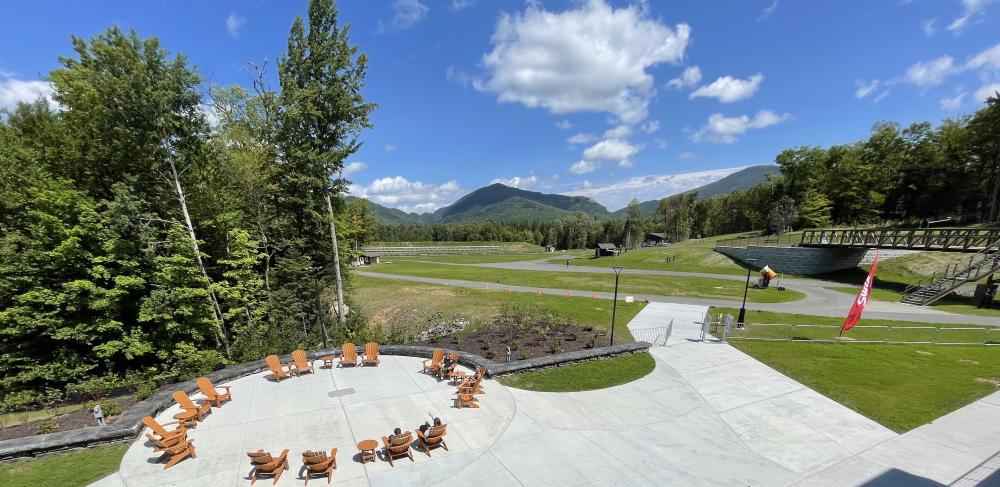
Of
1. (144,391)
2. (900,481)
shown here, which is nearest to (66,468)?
(144,391)

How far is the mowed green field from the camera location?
11.3 m

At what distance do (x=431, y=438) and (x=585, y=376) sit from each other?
7.06 metres

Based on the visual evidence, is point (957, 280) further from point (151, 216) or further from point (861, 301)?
point (151, 216)

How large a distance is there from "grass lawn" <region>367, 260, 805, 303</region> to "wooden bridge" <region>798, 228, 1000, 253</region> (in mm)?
11794

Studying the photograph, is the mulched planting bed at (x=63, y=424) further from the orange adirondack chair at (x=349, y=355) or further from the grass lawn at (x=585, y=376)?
the grass lawn at (x=585, y=376)

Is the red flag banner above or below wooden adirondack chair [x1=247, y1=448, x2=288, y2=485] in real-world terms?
above

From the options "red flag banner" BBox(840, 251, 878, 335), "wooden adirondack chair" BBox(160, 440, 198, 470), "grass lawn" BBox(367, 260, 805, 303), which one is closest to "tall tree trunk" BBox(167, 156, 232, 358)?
"wooden adirondack chair" BBox(160, 440, 198, 470)

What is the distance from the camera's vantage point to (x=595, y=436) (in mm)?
9820

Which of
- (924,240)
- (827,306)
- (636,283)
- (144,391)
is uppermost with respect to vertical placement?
(924,240)

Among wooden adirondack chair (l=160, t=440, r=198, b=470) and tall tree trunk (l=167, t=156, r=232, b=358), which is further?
tall tree trunk (l=167, t=156, r=232, b=358)

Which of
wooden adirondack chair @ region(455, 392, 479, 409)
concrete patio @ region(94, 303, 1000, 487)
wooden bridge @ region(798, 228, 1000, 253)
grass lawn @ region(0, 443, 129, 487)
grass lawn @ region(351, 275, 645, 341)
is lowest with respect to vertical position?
grass lawn @ region(351, 275, 645, 341)

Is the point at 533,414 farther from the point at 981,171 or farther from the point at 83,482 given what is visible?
the point at 981,171

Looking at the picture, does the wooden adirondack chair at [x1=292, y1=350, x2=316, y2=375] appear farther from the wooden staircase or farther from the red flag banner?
the wooden staircase

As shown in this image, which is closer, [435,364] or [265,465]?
[265,465]
